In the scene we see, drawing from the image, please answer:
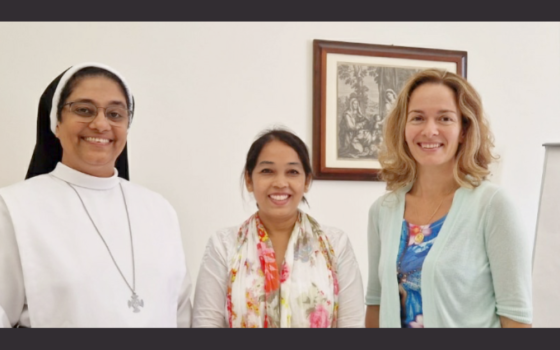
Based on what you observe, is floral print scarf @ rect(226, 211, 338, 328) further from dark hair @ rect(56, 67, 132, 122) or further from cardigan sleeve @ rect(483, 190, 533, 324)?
dark hair @ rect(56, 67, 132, 122)

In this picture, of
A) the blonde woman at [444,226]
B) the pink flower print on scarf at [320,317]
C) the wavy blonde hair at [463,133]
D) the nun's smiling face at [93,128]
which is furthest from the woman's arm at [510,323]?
the nun's smiling face at [93,128]

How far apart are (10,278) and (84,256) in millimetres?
207

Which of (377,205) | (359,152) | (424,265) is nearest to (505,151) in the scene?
(359,152)

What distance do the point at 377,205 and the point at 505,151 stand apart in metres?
1.81

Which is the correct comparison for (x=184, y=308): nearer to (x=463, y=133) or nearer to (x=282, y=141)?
(x=282, y=141)

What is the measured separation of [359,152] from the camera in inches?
128

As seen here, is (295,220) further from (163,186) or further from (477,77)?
(477,77)

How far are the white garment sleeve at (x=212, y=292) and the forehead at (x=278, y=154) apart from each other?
33cm

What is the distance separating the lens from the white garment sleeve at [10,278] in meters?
1.65

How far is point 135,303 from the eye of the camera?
179 centimetres

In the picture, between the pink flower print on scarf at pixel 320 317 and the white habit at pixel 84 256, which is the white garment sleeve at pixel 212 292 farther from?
the pink flower print on scarf at pixel 320 317

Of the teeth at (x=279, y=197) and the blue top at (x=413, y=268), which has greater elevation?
the teeth at (x=279, y=197)

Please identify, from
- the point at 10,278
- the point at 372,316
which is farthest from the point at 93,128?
the point at 372,316

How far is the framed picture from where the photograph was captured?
3160mm
